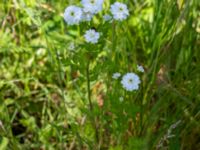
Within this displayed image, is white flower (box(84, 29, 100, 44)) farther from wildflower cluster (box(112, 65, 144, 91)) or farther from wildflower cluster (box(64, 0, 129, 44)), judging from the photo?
wildflower cluster (box(112, 65, 144, 91))

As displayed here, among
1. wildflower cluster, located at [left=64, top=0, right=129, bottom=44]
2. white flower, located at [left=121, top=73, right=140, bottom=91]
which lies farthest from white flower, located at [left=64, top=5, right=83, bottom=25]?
white flower, located at [left=121, top=73, right=140, bottom=91]

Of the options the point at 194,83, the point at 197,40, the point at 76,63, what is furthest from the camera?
the point at 197,40

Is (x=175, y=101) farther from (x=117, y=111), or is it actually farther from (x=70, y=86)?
(x=70, y=86)

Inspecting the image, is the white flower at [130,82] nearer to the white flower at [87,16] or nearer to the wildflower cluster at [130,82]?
the wildflower cluster at [130,82]

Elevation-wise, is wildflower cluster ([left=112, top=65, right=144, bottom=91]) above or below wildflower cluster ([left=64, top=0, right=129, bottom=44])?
below

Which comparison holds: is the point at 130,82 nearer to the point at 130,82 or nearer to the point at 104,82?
the point at 130,82

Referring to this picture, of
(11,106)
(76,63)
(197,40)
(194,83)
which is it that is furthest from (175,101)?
(11,106)

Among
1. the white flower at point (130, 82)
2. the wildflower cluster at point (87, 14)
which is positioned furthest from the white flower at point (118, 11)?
the white flower at point (130, 82)
